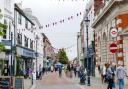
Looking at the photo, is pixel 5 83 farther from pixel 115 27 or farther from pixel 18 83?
pixel 115 27

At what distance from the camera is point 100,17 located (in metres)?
50.1

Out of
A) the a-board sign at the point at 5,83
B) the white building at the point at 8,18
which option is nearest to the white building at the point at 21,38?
the white building at the point at 8,18

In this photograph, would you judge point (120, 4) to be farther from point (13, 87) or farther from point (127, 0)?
point (13, 87)

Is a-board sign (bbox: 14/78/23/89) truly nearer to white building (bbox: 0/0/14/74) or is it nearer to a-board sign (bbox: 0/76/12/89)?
a-board sign (bbox: 0/76/12/89)

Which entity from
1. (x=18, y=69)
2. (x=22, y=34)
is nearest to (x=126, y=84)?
(x=18, y=69)

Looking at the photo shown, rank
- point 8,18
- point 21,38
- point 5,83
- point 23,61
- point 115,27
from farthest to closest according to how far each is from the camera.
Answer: point 23,61 → point 21,38 → point 8,18 → point 115,27 → point 5,83

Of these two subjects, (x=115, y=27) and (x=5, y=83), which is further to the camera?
(x=115, y=27)

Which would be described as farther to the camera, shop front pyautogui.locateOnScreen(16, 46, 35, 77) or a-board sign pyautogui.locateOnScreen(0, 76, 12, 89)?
shop front pyautogui.locateOnScreen(16, 46, 35, 77)

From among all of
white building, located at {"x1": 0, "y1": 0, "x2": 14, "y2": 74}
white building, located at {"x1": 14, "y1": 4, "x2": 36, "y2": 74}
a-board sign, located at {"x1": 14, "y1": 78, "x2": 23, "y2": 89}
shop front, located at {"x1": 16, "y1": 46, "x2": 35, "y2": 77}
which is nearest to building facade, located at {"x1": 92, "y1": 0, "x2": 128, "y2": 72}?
shop front, located at {"x1": 16, "y1": 46, "x2": 35, "y2": 77}

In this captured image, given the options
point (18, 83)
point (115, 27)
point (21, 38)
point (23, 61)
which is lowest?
point (18, 83)

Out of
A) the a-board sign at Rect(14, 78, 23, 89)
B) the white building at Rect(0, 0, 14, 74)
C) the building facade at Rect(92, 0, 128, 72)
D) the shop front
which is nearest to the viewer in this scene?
the a-board sign at Rect(14, 78, 23, 89)

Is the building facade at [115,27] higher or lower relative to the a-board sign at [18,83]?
higher

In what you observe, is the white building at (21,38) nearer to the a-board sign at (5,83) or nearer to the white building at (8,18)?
the white building at (8,18)

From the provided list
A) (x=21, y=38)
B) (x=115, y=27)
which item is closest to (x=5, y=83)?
Answer: (x=115, y=27)
